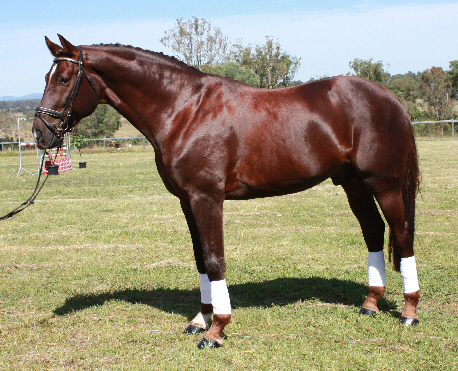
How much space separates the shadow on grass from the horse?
2.25 feet

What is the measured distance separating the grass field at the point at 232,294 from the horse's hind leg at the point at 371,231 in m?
0.26

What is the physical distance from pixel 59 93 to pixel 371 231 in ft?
10.6

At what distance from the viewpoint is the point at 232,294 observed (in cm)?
524

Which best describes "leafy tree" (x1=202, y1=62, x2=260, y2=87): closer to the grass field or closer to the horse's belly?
the grass field

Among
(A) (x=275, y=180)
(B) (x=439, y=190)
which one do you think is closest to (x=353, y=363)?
(A) (x=275, y=180)

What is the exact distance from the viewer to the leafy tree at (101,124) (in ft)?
177

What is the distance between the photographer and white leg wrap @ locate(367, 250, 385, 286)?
185 inches

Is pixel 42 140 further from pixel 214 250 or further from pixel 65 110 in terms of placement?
pixel 214 250

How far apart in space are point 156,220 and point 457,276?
5.84 meters

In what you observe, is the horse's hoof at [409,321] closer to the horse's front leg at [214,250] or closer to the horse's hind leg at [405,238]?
the horse's hind leg at [405,238]

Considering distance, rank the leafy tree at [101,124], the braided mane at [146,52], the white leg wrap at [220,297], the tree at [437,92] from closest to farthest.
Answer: the white leg wrap at [220,297] → the braided mane at [146,52] → the tree at [437,92] → the leafy tree at [101,124]

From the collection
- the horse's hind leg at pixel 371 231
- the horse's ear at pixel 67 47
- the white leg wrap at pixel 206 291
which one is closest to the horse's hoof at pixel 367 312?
the horse's hind leg at pixel 371 231

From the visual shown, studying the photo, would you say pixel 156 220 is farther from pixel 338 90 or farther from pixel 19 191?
pixel 19 191

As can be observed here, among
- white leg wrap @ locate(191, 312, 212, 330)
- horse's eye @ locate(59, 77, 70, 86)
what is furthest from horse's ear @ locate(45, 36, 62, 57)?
white leg wrap @ locate(191, 312, 212, 330)
